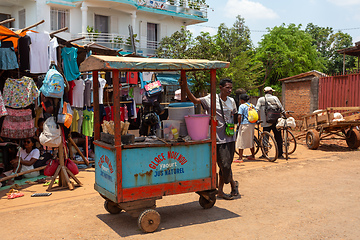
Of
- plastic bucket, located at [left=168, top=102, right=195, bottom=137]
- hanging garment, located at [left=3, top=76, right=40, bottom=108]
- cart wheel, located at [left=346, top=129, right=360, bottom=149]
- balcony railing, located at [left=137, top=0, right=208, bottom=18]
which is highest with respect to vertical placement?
balcony railing, located at [left=137, top=0, right=208, bottom=18]

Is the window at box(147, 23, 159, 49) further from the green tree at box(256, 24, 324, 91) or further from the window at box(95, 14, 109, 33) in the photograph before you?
the green tree at box(256, 24, 324, 91)

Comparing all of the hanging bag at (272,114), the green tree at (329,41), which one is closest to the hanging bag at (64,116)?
the hanging bag at (272,114)

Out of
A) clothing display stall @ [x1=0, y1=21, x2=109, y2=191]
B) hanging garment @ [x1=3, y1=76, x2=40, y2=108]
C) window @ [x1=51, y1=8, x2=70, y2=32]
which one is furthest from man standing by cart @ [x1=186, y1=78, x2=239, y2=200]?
window @ [x1=51, y1=8, x2=70, y2=32]

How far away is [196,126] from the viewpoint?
572 cm

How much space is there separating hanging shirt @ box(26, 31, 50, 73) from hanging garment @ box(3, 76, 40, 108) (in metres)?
0.32

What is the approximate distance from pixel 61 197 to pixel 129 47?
65.4ft

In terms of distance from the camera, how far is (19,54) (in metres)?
7.99

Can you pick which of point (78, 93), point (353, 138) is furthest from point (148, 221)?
point (353, 138)

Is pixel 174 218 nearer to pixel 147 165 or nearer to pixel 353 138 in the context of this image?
pixel 147 165

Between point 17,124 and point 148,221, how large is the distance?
4.61 meters

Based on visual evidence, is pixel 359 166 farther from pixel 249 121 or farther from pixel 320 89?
pixel 320 89

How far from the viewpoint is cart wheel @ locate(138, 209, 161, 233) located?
16.6 feet

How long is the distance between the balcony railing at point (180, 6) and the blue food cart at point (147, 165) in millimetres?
22633

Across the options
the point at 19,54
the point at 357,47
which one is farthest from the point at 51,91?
the point at 357,47
